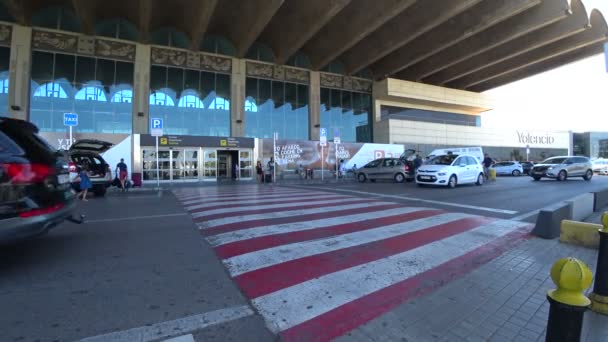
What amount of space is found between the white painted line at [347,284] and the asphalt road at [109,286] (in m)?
0.24

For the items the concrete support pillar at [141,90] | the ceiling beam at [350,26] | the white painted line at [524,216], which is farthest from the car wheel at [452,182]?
the concrete support pillar at [141,90]

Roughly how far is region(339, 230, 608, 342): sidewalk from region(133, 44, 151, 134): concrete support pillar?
2523 centimetres

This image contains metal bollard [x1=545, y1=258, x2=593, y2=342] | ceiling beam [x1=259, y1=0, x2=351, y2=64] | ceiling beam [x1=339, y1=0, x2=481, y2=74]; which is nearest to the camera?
metal bollard [x1=545, y1=258, x2=593, y2=342]

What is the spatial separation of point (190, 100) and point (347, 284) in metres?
25.2

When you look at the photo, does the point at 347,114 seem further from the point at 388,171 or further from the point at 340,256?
the point at 340,256

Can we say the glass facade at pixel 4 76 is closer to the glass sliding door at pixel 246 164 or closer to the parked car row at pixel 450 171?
the glass sliding door at pixel 246 164

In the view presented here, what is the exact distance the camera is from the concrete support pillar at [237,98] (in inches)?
1041

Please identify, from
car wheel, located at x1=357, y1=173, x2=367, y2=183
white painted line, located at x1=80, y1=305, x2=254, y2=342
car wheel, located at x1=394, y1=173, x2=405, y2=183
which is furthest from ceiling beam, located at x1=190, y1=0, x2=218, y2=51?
white painted line, located at x1=80, y1=305, x2=254, y2=342

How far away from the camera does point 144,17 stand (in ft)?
66.8

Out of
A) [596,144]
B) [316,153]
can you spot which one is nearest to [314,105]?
[316,153]

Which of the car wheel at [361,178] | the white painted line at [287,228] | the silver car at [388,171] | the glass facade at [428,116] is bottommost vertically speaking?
the white painted line at [287,228]

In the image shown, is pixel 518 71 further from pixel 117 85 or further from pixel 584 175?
pixel 117 85

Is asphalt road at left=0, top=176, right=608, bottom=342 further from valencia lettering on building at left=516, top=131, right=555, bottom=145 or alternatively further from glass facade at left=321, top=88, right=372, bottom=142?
valencia lettering on building at left=516, top=131, right=555, bottom=145

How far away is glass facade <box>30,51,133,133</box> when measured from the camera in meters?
21.6
